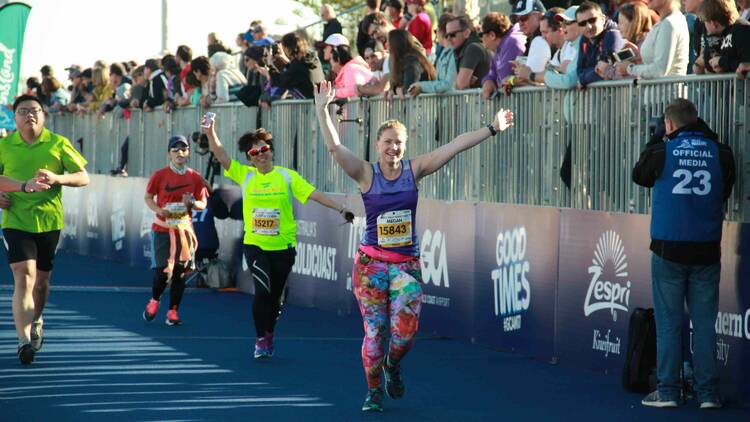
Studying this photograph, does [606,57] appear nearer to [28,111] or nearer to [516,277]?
[516,277]

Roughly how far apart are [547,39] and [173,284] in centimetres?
490

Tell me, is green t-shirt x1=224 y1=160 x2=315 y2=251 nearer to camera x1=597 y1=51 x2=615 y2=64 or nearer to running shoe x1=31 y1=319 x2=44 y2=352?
running shoe x1=31 y1=319 x2=44 y2=352

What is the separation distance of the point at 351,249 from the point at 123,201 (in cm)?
1000

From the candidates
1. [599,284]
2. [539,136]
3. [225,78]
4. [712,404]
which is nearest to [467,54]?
[539,136]

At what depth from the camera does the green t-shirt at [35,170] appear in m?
12.6

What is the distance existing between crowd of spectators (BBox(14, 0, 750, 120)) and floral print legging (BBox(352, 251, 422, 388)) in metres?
2.73

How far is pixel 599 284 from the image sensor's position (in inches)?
489

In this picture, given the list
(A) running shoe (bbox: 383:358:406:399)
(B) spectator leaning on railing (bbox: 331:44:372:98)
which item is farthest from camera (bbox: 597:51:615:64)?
(B) spectator leaning on railing (bbox: 331:44:372:98)

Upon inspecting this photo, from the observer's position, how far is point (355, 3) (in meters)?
53.0

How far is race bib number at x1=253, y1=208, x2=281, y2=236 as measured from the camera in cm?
1366

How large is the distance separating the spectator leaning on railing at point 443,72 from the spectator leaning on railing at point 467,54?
8 centimetres

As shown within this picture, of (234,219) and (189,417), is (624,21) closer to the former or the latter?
(189,417)

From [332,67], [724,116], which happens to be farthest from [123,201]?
[724,116]

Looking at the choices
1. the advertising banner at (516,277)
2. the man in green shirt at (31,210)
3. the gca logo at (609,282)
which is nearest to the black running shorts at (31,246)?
the man in green shirt at (31,210)
